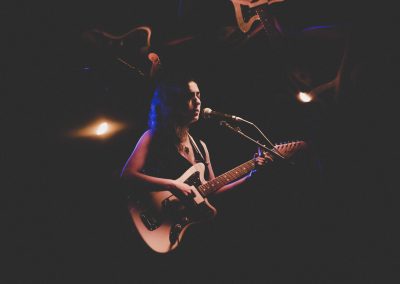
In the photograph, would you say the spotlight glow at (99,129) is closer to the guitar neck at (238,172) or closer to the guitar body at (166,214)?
the guitar body at (166,214)

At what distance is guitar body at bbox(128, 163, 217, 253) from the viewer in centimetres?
197

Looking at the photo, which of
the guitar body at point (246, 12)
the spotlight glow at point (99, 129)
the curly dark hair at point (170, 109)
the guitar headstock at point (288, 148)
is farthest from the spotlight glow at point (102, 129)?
the guitar body at point (246, 12)

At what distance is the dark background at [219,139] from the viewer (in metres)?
2.06

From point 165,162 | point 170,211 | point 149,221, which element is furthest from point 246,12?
point 149,221

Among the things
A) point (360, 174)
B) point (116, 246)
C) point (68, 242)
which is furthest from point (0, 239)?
point (360, 174)

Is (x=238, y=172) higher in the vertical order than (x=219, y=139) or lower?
lower

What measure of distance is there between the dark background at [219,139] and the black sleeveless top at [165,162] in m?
0.35

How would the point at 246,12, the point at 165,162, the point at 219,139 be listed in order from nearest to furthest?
the point at 165,162
the point at 246,12
the point at 219,139

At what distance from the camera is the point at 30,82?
2078 mm

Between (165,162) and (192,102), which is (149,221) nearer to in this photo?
(165,162)

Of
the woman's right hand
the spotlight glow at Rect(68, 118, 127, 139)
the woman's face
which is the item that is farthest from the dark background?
the woman's face

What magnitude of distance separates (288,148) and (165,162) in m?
1.09

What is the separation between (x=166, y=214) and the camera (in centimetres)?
207

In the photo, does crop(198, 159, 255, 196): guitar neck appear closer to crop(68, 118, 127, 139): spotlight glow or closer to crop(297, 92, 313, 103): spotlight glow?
Answer: crop(68, 118, 127, 139): spotlight glow
